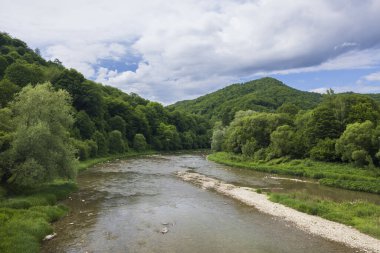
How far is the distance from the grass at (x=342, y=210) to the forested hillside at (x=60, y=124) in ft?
87.4

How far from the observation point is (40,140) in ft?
125

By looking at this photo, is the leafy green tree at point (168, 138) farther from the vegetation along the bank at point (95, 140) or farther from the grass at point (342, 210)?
the grass at point (342, 210)

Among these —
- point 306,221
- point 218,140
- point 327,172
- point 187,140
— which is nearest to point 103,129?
point 218,140

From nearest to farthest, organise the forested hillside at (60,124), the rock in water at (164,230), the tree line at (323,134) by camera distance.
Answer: the rock in water at (164,230) → the forested hillside at (60,124) → the tree line at (323,134)

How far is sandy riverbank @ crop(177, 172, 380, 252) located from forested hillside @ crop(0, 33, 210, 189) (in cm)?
2189

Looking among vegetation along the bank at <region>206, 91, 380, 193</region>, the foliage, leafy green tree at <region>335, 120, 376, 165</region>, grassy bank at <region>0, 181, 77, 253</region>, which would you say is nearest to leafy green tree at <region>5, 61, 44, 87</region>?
the foliage

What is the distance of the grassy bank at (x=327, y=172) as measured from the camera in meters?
53.7

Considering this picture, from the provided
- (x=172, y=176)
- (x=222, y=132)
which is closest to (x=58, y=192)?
(x=172, y=176)

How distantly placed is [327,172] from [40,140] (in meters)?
48.2

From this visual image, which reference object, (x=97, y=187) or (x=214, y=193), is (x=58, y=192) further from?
(x=214, y=193)

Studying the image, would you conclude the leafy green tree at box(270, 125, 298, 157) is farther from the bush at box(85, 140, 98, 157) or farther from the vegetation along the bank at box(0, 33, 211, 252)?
the bush at box(85, 140, 98, 157)

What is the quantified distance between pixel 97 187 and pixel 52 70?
70.5 meters

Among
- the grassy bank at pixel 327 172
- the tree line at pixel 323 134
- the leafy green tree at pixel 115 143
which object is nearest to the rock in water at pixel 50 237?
the grassy bank at pixel 327 172

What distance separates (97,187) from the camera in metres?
49.7
